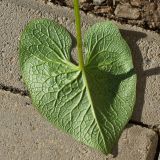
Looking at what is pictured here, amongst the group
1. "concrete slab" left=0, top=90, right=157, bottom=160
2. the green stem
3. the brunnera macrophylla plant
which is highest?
the green stem

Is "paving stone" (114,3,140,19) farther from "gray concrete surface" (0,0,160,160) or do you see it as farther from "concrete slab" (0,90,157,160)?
"concrete slab" (0,90,157,160)

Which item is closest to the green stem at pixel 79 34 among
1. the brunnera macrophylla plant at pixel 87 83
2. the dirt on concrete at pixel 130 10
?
the brunnera macrophylla plant at pixel 87 83

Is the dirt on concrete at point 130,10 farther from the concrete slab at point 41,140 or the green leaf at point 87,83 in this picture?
the concrete slab at point 41,140

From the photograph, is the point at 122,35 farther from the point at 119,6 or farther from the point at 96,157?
the point at 96,157

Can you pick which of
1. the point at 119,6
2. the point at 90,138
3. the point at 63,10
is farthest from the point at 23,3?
the point at 90,138

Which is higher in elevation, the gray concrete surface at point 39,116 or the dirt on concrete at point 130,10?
the dirt on concrete at point 130,10

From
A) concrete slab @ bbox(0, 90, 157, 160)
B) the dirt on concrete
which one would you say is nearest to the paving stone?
the dirt on concrete

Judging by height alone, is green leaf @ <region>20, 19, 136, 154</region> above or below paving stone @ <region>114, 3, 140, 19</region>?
below
